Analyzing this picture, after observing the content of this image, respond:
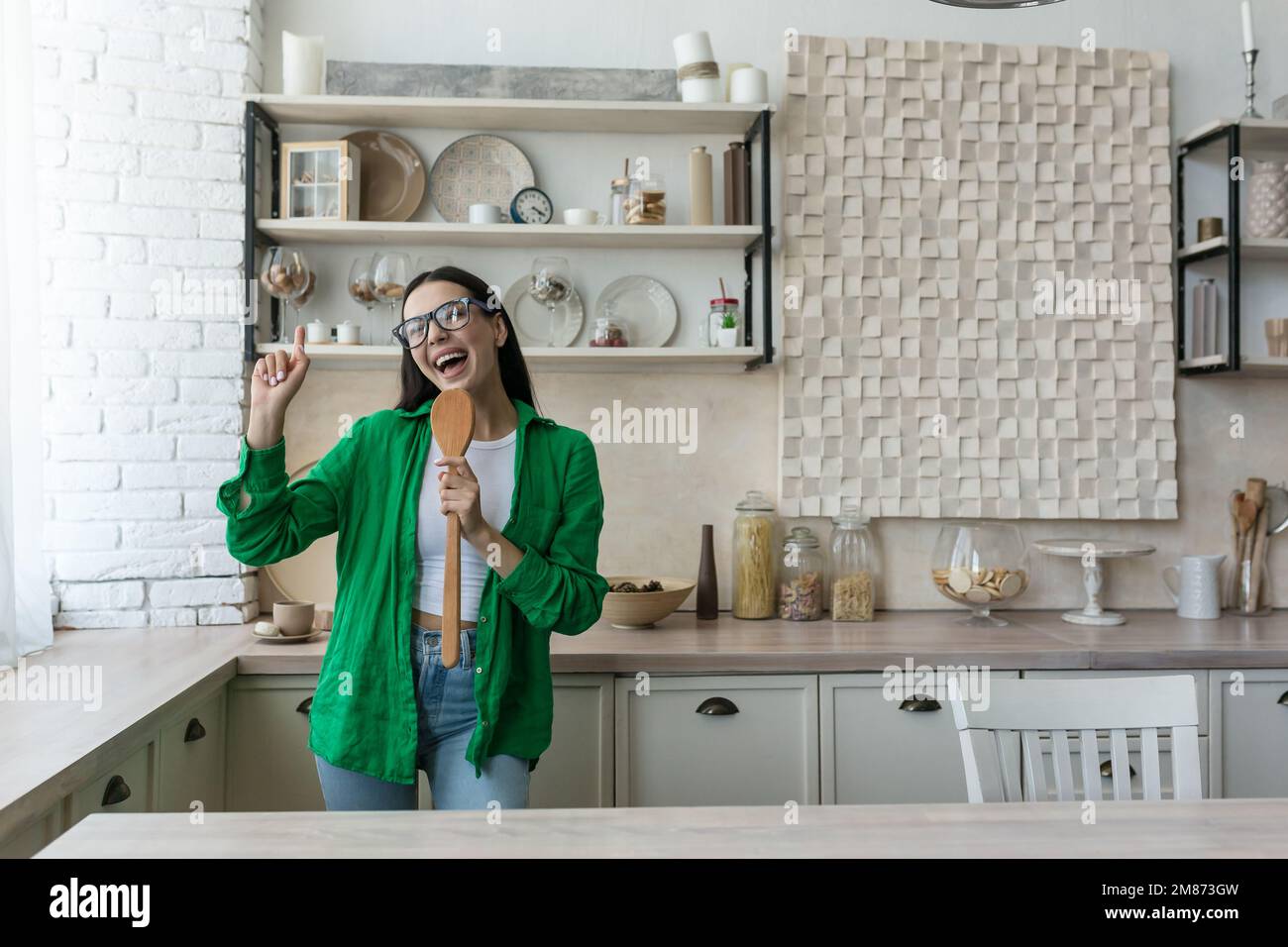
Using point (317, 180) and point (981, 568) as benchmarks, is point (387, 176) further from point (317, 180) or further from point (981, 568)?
point (981, 568)

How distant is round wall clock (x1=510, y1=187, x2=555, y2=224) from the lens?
9.11 ft

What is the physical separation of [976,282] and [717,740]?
1512mm

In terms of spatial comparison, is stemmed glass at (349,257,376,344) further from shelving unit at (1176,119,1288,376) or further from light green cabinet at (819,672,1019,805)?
shelving unit at (1176,119,1288,376)

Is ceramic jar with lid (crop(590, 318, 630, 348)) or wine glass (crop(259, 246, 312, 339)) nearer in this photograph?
wine glass (crop(259, 246, 312, 339))

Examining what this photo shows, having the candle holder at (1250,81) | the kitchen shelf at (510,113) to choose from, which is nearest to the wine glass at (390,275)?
the kitchen shelf at (510,113)

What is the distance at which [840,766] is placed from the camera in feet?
7.56

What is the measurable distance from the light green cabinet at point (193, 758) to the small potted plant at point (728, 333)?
4.93 feet

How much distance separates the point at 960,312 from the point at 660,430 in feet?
3.00

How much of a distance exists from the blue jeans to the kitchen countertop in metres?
0.40

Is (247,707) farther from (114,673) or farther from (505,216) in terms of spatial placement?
(505,216)

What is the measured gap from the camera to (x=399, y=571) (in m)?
1.66

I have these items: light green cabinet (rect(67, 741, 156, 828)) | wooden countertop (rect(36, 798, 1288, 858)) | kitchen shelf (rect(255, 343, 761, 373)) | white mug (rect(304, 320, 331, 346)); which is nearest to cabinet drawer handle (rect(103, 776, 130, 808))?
light green cabinet (rect(67, 741, 156, 828))

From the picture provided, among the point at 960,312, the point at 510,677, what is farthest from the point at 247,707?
the point at 960,312

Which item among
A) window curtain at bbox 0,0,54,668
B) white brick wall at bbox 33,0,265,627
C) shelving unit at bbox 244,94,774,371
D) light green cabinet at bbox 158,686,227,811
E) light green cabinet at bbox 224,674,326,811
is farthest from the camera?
shelving unit at bbox 244,94,774,371
